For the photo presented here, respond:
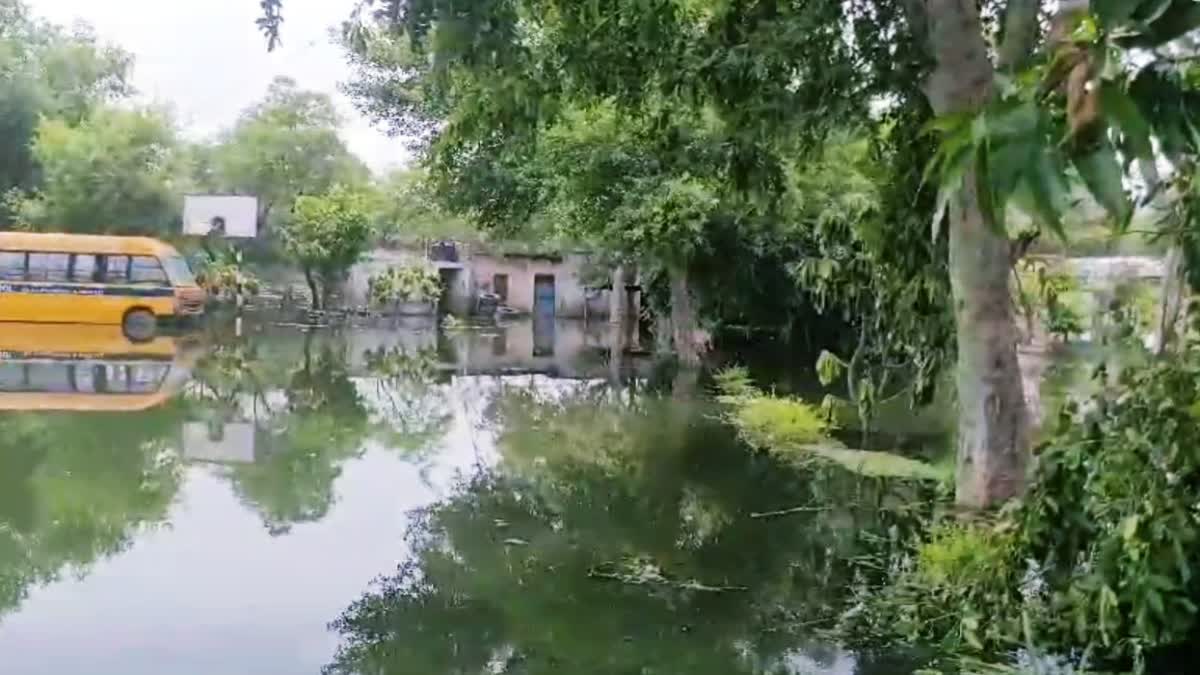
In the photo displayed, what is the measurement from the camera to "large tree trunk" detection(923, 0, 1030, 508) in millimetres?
5234

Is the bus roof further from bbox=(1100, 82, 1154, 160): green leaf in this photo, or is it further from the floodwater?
bbox=(1100, 82, 1154, 160): green leaf

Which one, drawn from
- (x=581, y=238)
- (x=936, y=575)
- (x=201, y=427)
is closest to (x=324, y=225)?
(x=581, y=238)

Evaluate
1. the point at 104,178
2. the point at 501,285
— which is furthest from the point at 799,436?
the point at 501,285

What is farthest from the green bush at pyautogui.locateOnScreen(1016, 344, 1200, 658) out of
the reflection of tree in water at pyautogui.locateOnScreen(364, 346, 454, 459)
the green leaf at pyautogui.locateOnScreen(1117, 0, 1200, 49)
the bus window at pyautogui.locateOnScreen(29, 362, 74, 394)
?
the bus window at pyautogui.locateOnScreen(29, 362, 74, 394)

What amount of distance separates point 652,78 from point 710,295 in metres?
11.9

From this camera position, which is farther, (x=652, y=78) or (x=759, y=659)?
(x=652, y=78)

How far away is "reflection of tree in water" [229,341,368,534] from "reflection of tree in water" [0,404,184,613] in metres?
0.55

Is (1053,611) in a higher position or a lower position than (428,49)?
lower

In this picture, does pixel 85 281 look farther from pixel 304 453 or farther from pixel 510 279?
pixel 510 279

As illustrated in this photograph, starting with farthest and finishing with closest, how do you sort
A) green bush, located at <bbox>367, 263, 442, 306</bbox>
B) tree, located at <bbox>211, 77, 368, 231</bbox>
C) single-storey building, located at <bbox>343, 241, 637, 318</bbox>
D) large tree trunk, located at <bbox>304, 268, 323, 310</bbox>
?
single-storey building, located at <bbox>343, 241, 637, 318</bbox> < tree, located at <bbox>211, 77, 368, 231</bbox> < green bush, located at <bbox>367, 263, 442, 306</bbox> < large tree trunk, located at <bbox>304, 268, 323, 310</bbox>

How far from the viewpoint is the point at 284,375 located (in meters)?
Answer: 14.3

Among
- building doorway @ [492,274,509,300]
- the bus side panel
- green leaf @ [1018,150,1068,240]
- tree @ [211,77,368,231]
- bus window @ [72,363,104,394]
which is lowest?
bus window @ [72,363,104,394]

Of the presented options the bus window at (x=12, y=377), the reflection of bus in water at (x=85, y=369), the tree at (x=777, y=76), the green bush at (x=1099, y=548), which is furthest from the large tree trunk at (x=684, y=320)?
the green bush at (x=1099, y=548)

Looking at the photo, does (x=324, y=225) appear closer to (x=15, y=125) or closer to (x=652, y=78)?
(x=15, y=125)
